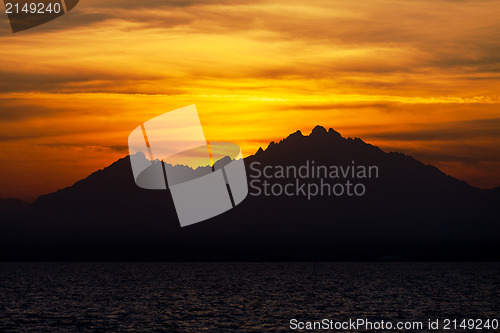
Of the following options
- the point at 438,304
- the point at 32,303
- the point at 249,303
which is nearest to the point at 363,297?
the point at 438,304

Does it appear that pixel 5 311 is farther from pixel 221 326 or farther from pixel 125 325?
pixel 221 326

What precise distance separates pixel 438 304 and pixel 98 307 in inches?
2529

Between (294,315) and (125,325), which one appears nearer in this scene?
(125,325)

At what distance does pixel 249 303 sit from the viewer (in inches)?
5123

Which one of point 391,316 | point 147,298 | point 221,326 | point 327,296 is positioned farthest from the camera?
point 327,296

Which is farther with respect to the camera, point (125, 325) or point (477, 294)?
point (477, 294)

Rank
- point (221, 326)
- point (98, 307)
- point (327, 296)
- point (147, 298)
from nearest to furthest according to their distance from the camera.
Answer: point (221, 326)
point (98, 307)
point (147, 298)
point (327, 296)

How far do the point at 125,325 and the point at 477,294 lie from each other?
101638 mm

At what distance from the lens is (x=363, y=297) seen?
15075cm

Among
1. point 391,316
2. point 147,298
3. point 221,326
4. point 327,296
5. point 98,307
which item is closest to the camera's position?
point 221,326

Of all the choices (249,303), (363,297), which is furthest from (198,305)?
(363,297)

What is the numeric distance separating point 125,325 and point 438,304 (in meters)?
65.9

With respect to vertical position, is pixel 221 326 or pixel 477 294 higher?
pixel 221 326

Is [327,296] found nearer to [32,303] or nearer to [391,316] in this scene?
[391,316]
